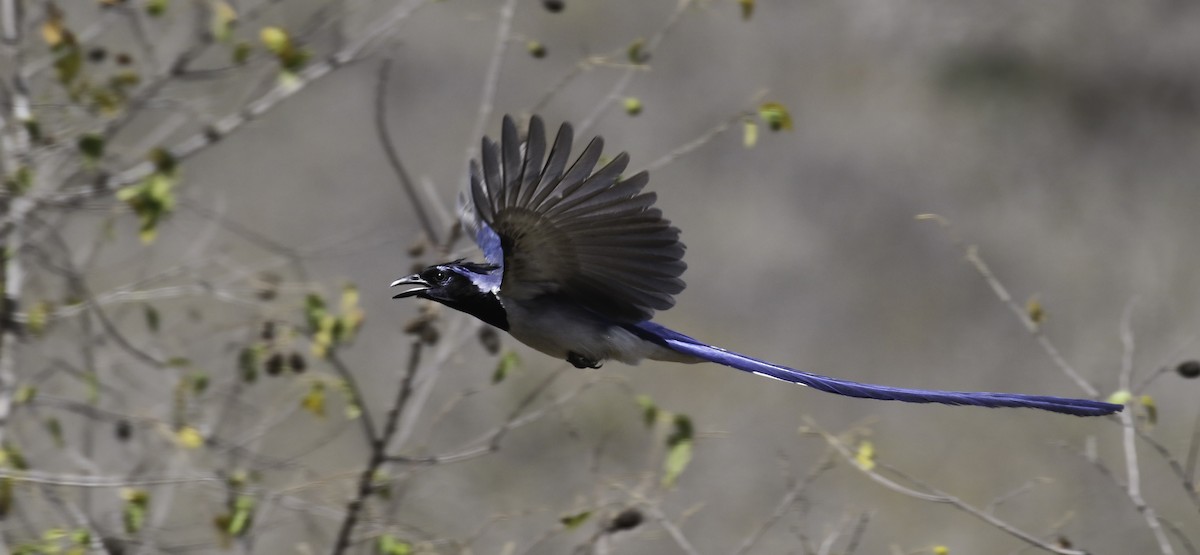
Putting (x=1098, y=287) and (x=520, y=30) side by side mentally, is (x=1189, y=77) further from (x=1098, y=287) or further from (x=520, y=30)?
(x=520, y=30)

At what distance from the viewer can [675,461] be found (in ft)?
12.6

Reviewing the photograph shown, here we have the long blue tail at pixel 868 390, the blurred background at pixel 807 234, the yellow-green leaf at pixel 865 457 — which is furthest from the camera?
the blurred background at pixel 807 234

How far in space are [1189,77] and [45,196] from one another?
29.0ft

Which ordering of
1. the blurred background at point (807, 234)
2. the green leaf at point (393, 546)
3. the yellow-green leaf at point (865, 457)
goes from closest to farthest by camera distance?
the yellow-green leaf at point (865, 457) → the green leaf at point (393, 546) → the blurred background at point (807, 234)

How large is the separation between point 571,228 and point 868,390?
727 millimetres

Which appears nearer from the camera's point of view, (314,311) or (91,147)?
(91,147)

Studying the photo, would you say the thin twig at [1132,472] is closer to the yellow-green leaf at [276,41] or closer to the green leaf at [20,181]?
the yellow-green leaf at [276,41]

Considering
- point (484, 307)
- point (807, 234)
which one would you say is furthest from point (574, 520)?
point (807, 234)

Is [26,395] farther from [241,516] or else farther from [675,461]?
[675,461]

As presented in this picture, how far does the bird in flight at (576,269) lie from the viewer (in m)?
3.19

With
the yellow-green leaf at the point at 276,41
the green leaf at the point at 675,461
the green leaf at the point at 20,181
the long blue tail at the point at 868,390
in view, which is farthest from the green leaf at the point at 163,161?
the green leaf at the point at 675,461

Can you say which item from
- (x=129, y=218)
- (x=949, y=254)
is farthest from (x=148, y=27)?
(x=949, y=254)

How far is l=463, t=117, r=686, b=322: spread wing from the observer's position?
3207 mm

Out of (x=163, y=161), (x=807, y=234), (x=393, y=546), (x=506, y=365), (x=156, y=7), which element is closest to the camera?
(x=393, y=546)
